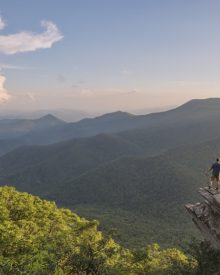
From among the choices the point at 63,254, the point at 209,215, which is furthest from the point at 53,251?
the point at 209,215

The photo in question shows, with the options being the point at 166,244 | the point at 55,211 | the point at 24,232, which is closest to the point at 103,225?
the point at 166,244

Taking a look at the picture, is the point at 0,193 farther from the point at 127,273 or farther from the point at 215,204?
the point at 215,204

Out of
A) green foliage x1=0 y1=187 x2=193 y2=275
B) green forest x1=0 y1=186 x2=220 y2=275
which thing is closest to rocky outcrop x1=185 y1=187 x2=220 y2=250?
green forest x1=0 y1=186 x2=220 y2=275

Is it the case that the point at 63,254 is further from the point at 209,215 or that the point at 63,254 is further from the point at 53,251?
the point at 209,215

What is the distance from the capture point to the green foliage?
31562mm

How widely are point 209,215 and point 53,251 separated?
1632 cm

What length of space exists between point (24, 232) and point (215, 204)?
20.5 metres

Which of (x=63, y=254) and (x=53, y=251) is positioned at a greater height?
(x=53, y=251)

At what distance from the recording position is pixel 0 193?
55.7 m

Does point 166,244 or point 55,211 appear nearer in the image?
point 55,211

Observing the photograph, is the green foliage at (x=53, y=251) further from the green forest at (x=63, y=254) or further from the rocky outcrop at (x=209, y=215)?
the rocky outcrop at (x=209, y=215)

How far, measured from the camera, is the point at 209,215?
1606 inches

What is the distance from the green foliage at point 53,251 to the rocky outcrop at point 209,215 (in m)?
4.04

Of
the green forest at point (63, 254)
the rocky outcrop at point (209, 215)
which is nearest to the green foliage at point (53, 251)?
the green forest at point (63, 254)
